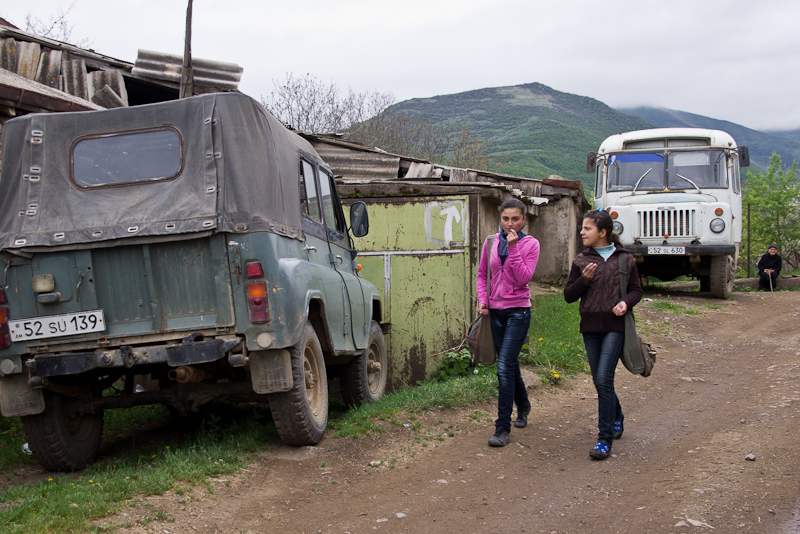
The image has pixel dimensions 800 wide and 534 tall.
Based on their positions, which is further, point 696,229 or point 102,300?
point 696,229

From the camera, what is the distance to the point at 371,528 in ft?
11.6

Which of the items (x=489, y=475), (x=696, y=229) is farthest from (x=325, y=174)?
(x=696, y=229)

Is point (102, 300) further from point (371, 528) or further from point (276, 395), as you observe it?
point (371, 528)

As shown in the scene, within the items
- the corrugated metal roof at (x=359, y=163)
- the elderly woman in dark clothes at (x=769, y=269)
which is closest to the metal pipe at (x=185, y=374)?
the corrugated metal roof at (x=359, y=163)

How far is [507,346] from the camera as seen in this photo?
486 centimetres

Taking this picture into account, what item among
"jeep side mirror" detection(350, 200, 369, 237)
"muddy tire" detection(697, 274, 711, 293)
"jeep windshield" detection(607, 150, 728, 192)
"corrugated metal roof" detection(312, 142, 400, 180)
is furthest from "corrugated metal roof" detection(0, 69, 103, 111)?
"muddy tire" detection(697, 274, 711, 293)

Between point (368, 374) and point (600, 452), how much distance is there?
283cm

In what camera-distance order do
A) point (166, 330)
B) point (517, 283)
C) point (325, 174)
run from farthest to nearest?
1. point (325, 174)
2. point (517, 283)
3. point (166, 330)

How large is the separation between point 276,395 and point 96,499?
1239mm

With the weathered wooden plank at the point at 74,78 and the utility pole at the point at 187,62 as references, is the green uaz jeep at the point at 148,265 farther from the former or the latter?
the weathered wooden plank at the point at 74,78

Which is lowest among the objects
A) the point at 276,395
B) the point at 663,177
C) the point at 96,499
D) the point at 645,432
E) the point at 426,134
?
the point at 645,432

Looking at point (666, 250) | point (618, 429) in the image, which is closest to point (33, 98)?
point (618, 429)

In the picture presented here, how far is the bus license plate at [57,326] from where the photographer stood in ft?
13.3

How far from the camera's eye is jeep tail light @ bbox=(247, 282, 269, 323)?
13.2 feet
